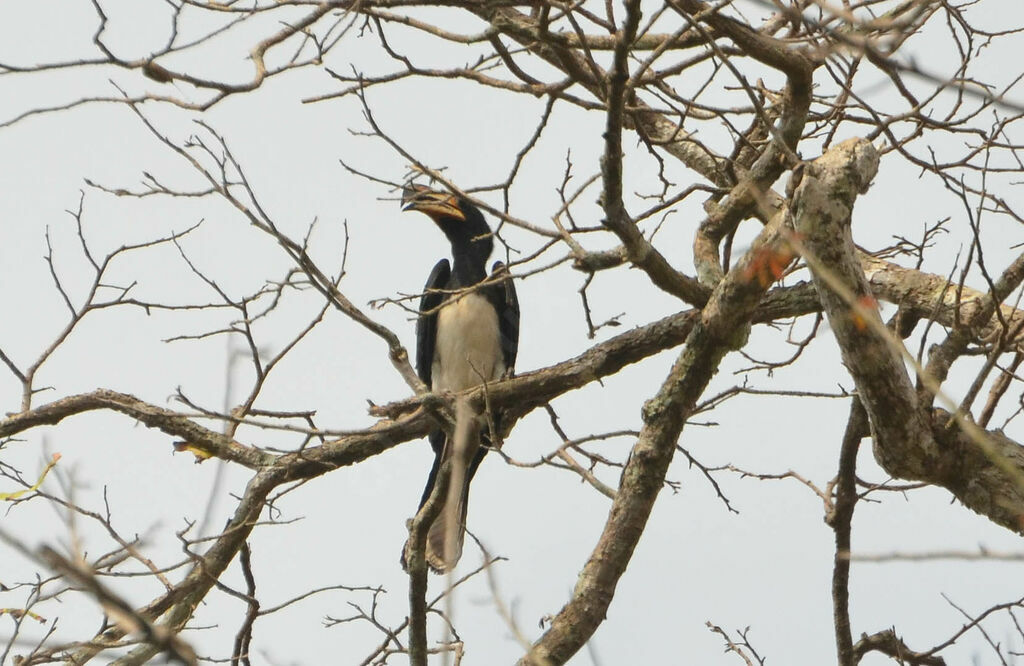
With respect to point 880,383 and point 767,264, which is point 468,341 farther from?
point 880,383

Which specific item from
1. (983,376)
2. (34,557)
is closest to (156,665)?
(34,557)

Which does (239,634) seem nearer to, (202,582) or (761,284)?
(202,582)

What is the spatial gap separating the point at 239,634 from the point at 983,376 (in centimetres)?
226

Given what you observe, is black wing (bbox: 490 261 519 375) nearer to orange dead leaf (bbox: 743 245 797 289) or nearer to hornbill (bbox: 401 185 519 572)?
hornbill (bbox: 401 185 519 572)

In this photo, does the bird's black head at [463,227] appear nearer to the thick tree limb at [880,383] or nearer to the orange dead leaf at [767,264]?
the orange dead leaf at [767,264]

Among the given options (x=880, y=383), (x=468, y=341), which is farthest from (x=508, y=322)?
(x=880, y=383)

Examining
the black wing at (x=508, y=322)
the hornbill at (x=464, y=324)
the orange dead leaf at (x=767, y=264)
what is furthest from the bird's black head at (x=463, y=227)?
the orange dead leaf at (x=767, y=264)

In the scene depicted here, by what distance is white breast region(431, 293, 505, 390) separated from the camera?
6172 mm

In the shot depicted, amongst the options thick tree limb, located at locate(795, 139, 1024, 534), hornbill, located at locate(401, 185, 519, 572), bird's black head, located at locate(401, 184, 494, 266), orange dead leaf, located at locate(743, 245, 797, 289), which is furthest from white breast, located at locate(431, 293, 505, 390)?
thick tree limb, located at locate(795, 139, 1024, 534)

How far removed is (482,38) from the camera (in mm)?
3111

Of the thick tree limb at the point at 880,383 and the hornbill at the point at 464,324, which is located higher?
the hornbill at the point at 464,324

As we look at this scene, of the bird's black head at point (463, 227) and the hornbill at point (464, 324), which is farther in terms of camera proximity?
the bird's black head at point (463, 227)

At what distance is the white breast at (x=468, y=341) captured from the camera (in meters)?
6.17

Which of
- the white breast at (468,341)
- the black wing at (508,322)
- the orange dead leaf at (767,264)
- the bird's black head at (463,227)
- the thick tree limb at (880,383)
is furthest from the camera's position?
the bird's black head at (463,227)
